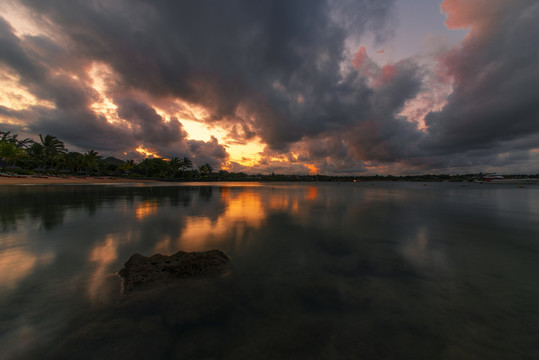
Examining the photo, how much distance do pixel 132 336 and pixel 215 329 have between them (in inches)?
60.6

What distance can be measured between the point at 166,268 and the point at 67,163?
423 ft

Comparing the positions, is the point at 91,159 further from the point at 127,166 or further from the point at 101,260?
the point at 101,260

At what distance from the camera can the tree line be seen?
7162 centimetres

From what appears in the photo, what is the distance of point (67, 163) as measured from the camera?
93062mm

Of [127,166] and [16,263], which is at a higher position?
[127,166]

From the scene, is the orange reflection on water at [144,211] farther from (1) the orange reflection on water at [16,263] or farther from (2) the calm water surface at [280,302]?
(1) the orange reflection on water at [16,263]

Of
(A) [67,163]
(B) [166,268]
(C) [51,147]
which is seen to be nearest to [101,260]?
(B) [166,268]

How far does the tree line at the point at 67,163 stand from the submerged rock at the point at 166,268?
9412 cm

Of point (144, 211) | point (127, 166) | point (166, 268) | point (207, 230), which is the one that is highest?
point (127, 166)

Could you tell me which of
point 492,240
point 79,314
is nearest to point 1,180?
point 79,314

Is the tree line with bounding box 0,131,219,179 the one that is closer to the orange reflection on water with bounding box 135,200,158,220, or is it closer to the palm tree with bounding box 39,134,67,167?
the palm tree with bounding box 39,134,67,167

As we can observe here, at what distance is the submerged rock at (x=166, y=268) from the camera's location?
18.3ft

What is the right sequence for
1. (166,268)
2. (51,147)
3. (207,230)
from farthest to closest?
(51,147) < (207,230) < (166,268)

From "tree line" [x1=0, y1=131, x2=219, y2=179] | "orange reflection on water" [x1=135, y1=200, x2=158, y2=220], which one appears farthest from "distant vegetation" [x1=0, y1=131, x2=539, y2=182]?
"orange reflection on water" [x1=135, y1=200, x2=158, y2=220]
